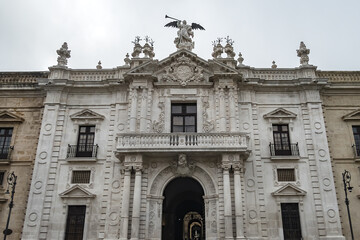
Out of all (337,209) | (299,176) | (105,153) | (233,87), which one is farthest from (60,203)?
(337,209)

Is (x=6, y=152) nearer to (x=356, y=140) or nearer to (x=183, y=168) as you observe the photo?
(x=183, y=168)

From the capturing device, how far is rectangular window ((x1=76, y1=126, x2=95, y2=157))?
20125 millimetres

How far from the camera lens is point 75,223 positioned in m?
18.6

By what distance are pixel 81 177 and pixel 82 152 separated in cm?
163

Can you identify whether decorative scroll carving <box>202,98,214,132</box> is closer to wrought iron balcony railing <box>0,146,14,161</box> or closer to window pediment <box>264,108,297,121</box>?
window pediment <box>264,108,297,121</box>

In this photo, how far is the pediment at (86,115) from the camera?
68.9 feet

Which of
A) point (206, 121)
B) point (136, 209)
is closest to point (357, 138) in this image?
point (206, 121)

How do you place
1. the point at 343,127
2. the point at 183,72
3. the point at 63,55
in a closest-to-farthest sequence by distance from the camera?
the point at 343,127 → the point at 183,72 → the point at 63,55

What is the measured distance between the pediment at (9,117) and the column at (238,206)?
1467cm

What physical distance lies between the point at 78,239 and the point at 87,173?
386 cm

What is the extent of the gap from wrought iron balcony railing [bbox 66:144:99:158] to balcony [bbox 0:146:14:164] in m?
3.87

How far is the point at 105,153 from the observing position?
2000 centimetres

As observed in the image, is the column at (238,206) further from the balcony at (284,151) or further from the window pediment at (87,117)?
A: the window pediment at (87,117)

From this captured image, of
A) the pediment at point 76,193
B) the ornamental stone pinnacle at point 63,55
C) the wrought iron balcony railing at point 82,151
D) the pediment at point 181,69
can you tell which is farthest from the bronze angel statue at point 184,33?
the pediment at point 76,193
